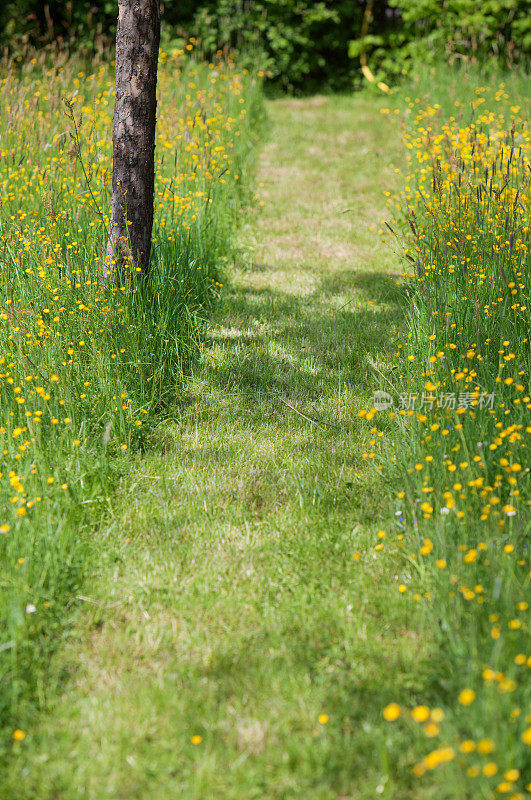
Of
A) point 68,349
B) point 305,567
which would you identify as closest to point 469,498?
point 305,567

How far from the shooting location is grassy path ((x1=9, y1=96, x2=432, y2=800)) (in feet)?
6.21

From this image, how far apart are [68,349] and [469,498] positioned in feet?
6.79

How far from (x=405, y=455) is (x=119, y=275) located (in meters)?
1.87

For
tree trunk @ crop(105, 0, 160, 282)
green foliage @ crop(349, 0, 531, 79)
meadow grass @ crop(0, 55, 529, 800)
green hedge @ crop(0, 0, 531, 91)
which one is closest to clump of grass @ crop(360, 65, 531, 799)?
meadow grass @ crop(0, 55, 529, 800)

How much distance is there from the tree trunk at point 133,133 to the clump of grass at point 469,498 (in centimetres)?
163

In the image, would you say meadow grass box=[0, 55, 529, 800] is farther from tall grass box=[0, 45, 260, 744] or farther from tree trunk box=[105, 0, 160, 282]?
tree trunk box=[105, 0, 160, 282]

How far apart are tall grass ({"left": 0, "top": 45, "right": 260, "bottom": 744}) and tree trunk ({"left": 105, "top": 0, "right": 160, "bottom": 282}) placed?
0.12 metres

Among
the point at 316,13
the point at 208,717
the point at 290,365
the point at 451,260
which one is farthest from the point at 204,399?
the point at 316,13

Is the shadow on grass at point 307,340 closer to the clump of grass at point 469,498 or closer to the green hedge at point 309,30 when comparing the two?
the clump of grass at point 469,498

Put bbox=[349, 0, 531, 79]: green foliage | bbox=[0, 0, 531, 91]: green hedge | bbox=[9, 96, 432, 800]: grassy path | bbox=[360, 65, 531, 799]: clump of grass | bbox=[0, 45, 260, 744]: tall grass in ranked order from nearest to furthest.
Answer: bbox=[360, 65, 531, 799]: clump of grass, bbox=[9, 96, 432, 800]: grassy path, bbox=[0, 45, 260, 744]: tall grass, bbox=[349, 0, 531, 79]: green foliage, bbox=[0, 0, 531, 91]: green hedge

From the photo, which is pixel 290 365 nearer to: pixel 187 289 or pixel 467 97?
pixel 187 289

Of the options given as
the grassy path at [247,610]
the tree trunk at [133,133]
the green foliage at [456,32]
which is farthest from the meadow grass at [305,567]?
the green foliage at [456,32]

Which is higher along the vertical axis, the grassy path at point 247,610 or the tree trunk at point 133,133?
the tree trunk at point 133,133

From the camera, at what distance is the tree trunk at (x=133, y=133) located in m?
3.68
